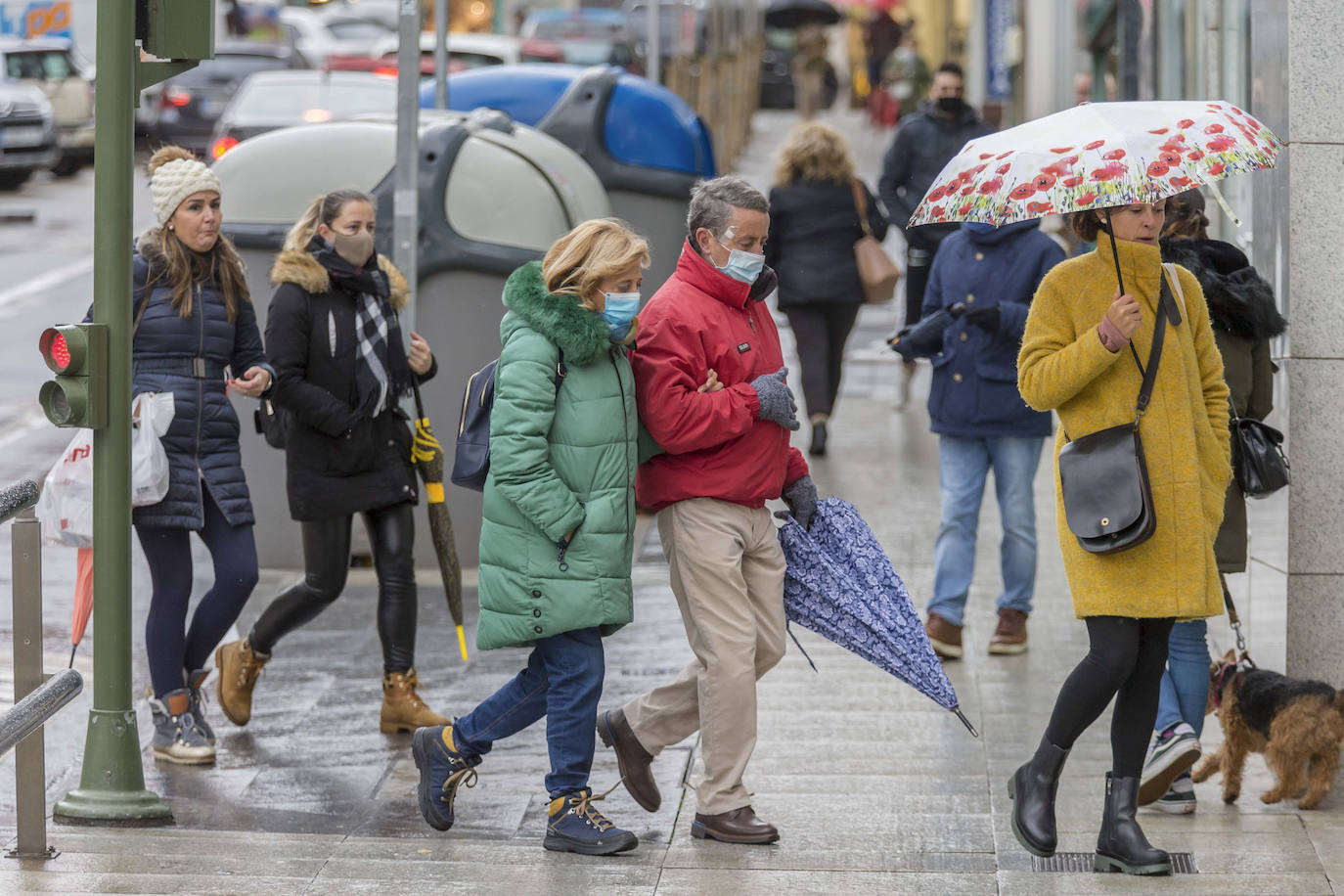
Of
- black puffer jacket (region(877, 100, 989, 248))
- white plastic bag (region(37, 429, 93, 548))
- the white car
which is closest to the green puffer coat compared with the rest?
white plastic bag (region(37, 429, 93, 548))

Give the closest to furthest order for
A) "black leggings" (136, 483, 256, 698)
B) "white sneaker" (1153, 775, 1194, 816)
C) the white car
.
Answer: "white sneaker" (1153, 775, 1194, 816)
"black leggings" (136, 483, 256, 698)
the white car

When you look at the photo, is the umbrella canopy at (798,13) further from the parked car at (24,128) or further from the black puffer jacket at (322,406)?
the black puffer jacket at (322,406)

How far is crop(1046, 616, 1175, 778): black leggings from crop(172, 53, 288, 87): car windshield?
24420 mm

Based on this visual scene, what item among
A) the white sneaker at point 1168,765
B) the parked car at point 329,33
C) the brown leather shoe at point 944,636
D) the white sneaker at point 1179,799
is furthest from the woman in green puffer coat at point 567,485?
the parked car at point 329,33

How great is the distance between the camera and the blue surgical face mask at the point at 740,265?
5.13 m

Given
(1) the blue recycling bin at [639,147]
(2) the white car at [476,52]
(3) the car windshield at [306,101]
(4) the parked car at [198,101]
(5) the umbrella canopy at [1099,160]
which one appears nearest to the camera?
(5) the umbrella canopy at [1099,160]

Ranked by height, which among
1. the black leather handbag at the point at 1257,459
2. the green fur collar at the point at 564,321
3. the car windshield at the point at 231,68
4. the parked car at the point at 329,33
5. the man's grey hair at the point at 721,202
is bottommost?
the black leather handbag at the point at 1257,459

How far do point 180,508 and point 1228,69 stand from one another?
4.56 metres

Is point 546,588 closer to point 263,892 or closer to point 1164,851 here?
point 263,892

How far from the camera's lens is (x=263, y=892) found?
4629 mm

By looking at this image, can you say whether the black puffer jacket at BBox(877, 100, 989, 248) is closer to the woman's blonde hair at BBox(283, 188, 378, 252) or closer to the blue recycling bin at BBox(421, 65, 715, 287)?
the blue recycling bin at BBox(421, 65, 715, 287)

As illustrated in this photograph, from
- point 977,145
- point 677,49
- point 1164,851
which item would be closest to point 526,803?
point 1164,851

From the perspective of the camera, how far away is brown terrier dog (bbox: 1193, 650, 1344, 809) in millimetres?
5406

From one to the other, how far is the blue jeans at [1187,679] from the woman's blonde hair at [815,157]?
17.9ft
